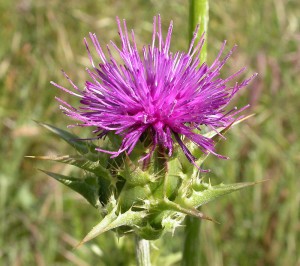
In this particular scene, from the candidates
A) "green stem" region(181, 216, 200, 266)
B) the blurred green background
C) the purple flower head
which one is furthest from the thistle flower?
the blurred green background

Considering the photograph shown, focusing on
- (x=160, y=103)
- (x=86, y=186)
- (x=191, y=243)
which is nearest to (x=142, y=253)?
(x=191, y=243)

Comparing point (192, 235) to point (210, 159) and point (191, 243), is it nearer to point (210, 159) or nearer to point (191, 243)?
point (191, 243)

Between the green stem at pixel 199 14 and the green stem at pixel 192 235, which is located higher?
the green stem at pixel 199 14

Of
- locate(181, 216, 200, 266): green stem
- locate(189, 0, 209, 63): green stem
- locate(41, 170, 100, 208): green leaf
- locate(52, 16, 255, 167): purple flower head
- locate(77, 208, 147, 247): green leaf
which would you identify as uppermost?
locate(189, 0, 209, 63): green stem

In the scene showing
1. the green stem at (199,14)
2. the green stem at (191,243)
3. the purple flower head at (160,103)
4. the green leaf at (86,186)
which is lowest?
the green stem at (191,243)

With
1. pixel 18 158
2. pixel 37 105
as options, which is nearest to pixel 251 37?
pixel 37 105

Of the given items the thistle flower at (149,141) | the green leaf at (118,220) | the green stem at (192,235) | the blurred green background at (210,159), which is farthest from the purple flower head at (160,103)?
the blurred green background at (210,159)

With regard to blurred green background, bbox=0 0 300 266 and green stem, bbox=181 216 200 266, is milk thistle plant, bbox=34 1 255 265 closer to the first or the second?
green stem, bbox=181 216 200 266

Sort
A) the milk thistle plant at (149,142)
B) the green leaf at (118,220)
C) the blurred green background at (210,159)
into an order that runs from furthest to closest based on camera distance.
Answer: the blurred green background at (210,159) → the milk thistle plant at (149,142) → the green leaf at (118,220)

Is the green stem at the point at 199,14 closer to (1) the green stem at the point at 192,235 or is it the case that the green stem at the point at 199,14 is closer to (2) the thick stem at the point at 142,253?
(1) the green stem at the point at 192,235

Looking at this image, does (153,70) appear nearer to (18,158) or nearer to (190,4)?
(190,4)
